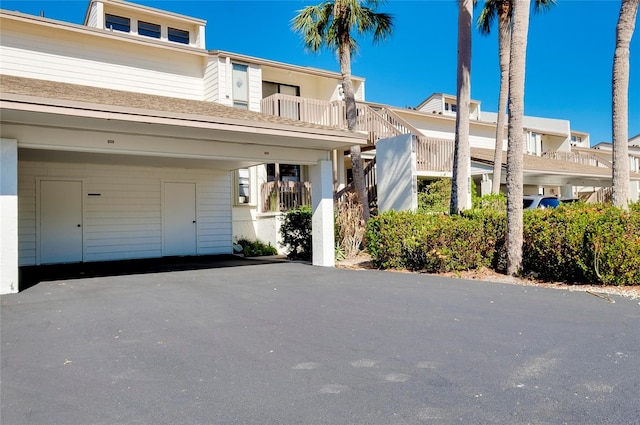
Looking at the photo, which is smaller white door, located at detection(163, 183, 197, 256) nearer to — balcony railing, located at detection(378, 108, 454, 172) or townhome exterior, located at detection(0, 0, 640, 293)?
townhome exterior, located at detection(0, 0, 640, 293)

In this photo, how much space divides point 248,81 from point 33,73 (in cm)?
693

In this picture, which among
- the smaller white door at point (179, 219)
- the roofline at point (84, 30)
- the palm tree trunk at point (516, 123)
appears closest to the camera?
the palm tree trunk at point (516, 123)

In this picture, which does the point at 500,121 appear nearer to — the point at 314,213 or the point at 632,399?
the point at 314,213

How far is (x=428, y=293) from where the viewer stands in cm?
798

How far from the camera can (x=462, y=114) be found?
12320 mm

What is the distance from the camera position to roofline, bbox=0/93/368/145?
24.7 feet

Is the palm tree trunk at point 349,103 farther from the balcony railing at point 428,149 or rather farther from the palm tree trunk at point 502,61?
the palm tree trunk at point 502,61

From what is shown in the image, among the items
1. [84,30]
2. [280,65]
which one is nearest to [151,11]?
[84,30]

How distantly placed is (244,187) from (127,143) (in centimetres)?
819

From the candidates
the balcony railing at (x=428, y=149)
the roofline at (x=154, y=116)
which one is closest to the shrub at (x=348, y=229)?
the roofline at (x=154, y=116)

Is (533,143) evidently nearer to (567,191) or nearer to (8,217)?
(567,191)

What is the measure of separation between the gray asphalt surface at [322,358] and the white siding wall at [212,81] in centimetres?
1019

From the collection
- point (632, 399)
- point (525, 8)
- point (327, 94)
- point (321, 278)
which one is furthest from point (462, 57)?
point (632, 399)

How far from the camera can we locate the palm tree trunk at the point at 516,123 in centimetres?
959
